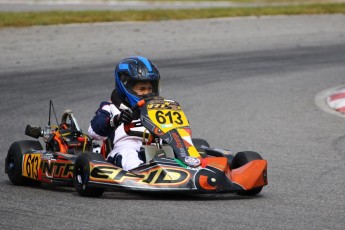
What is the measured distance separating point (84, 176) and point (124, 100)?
1013mm

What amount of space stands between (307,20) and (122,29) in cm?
443

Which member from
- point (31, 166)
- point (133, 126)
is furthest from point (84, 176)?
point (31, 166)

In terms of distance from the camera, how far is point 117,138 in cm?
729

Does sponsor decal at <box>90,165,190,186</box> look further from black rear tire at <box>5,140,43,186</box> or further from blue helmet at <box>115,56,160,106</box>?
black rear tire at <box>5,140,43,186</box>

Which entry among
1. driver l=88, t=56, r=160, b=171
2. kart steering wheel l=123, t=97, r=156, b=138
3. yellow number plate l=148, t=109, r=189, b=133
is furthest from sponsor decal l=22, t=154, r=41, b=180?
yellow number plate l=148, t=109, r=189, b=133

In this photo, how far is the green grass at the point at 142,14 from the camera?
1828 cm

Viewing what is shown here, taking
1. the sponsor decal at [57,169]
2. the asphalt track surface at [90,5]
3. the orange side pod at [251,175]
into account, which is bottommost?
the sponsor decal at [57,169]

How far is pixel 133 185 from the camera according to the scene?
6496mm

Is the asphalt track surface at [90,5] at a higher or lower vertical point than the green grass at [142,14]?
A: lower

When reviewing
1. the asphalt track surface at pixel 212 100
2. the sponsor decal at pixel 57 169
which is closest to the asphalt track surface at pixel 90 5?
the asphalt track surface at pixel 212 100

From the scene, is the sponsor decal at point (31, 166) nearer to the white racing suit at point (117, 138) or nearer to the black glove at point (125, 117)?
the white racing suit at point (117, 138)

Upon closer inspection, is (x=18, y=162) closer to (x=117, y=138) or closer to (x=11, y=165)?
(x=11, y=165)

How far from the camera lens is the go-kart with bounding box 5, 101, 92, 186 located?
720cm

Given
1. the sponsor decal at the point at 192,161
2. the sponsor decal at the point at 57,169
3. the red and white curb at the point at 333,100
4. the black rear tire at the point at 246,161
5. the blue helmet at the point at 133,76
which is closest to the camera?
the sponsor decal at the point at 192,161
